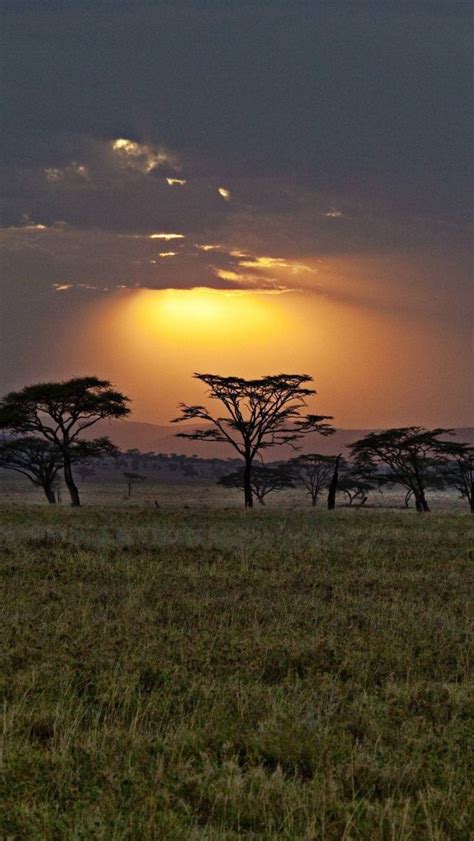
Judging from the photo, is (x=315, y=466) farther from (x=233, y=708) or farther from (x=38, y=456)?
(x=233, y=708)

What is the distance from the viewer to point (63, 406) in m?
47.1

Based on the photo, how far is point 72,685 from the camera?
6.51 metres

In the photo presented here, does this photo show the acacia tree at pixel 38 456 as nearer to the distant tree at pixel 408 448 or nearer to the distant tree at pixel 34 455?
the distant tree at pixel 34 455

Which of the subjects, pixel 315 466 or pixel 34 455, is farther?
pixel 315 466

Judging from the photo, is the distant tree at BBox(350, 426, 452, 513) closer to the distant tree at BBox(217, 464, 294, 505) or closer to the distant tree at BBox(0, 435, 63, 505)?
the distant tree at BBox(217, 464, 294, 505)

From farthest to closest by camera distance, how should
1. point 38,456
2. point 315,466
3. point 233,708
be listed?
point 315,466, point 38,456, point 233,708

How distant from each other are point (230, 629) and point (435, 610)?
3.74 metres

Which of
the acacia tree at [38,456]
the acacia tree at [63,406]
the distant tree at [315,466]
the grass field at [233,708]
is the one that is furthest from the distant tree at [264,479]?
the grass field at [233,708]

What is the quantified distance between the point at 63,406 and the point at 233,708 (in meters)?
43.2

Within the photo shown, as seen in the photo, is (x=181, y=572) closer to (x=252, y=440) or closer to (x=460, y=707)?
(x=460, y=707)

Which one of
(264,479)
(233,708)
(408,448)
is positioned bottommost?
(233,708)

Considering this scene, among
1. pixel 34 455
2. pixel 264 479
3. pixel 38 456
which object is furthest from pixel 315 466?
pixel 34 455

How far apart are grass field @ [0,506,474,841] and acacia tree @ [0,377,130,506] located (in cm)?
3516

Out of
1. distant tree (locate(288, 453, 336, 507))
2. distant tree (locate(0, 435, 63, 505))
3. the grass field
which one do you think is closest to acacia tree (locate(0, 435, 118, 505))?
distant tree (locate(0, 435, 63, 505))
